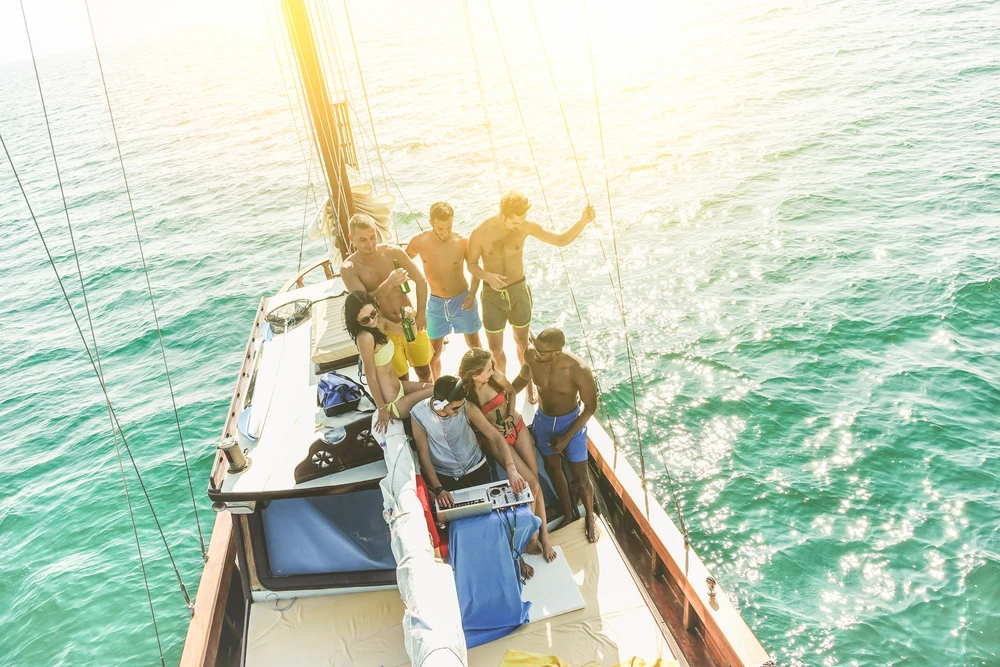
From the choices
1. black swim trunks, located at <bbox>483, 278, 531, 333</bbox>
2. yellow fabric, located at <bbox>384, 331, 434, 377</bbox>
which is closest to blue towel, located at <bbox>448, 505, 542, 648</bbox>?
yellow fabric, located at <bbox>384, 331, 434, 377</bbox>

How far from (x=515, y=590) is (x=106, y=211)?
72.9 feet

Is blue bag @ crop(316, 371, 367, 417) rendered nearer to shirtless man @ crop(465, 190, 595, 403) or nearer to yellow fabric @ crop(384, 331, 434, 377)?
yellow fabric @ crop(384, 331, 434, 377)

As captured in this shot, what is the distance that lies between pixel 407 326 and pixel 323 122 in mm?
3420

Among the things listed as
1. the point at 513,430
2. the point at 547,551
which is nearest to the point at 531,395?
the point at 513,430

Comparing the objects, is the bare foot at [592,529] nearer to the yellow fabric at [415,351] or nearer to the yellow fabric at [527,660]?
the yellow fabric at [527,660]

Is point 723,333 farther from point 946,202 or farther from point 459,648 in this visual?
point 459,648

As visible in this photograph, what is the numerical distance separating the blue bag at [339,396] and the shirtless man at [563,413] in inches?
48.8

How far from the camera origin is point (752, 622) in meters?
6.00

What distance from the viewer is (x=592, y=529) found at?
520 centimetres

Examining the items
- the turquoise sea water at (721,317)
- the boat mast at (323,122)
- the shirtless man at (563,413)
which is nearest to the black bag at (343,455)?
the shirtless man at (563,413)

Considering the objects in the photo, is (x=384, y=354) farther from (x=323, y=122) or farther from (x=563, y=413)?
(x=323, y=122)

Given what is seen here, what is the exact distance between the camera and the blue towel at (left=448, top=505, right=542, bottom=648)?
448 centimetres

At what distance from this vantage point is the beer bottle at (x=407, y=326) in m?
5.27

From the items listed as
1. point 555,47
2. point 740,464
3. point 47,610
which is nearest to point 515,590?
point 740,464
